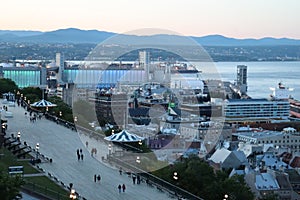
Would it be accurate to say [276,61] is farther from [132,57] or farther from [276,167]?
[276,167]

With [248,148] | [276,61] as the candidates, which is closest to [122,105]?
[248,148]

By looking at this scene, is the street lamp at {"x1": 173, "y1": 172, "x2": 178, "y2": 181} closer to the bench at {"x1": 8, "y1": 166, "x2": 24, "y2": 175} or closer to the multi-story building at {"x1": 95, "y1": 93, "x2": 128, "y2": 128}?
the bench at {"x1": 8, "y1": 166, "x2": 24, "y2": 175}

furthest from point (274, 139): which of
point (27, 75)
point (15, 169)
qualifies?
point (27, 75)

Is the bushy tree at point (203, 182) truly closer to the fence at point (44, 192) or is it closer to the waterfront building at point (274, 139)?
the fence at point (44, 192)

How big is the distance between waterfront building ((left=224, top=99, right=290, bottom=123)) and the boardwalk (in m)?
21.2

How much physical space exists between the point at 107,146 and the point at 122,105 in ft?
50.0

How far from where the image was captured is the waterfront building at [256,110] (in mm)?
31812

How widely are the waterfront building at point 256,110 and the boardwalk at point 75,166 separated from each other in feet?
69.6

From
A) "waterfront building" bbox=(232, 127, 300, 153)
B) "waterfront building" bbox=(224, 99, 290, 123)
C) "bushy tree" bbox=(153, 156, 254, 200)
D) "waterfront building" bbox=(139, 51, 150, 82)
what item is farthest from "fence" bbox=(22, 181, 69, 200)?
"waterfront building" bbox=(139, 51, 150, 82)

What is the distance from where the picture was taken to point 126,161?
8164 millimetres

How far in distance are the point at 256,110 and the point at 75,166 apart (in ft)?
83.5

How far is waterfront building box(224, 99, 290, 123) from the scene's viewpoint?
3181cm

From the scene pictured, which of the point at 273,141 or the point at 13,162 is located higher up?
the point at 13,162

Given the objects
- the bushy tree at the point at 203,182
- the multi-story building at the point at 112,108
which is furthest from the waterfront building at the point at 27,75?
the bushy tree at the point at 203,182
